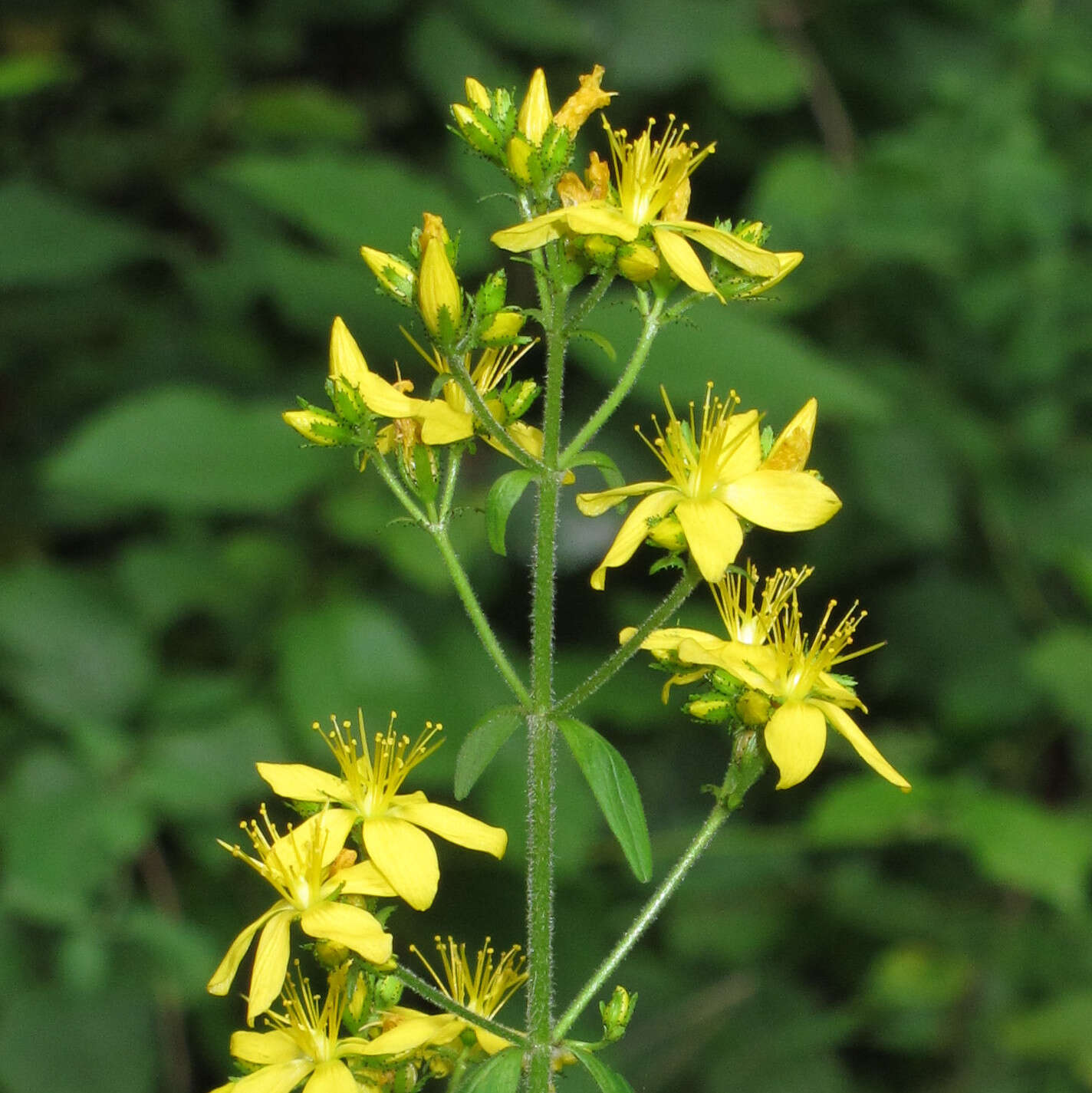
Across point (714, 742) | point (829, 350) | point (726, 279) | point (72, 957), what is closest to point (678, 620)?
→ point (714, 742)

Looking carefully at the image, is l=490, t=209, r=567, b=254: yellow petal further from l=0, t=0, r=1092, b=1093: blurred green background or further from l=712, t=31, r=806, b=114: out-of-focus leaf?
l=712, t=31, r=806, b=114: out-of-focus leaf

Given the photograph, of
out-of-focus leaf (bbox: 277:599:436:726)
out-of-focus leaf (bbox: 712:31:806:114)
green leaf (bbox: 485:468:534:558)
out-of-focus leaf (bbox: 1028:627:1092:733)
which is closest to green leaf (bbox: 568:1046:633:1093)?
green leaf (bbox: 485:468:534:558)

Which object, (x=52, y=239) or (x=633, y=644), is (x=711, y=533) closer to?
(x=633, y=644)

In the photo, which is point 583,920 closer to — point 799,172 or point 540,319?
point 799,172

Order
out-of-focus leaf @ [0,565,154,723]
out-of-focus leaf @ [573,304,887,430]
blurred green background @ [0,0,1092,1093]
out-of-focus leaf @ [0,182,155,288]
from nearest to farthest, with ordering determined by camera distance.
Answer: out-of-focus leaf @ [573,304,887,430] → blurred green background @ [0,0,1092,1093] → out-of-focus leaf @ [0,565,154,723] → out-of-focus leaf @ [0,182,155,288]

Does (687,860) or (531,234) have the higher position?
(531,234)

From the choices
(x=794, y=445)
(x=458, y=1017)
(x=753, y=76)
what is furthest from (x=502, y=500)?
(x=753, y=76)
